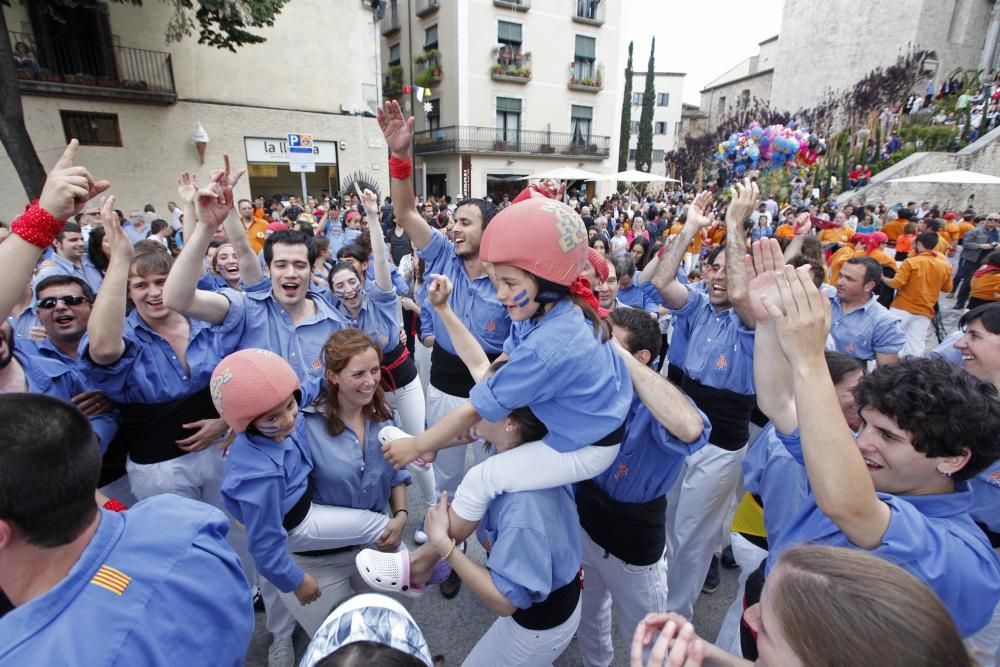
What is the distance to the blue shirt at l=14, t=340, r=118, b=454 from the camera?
2385 millimetres

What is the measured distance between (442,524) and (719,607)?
8.16 ft

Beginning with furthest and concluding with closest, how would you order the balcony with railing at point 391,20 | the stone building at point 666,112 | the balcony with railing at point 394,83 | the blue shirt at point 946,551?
the stone building at point 666,112, the balcony with railing at point 391,20, the balcony with railing at point 394,83, the blue shirt at point 946,551

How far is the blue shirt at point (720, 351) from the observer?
320 cm

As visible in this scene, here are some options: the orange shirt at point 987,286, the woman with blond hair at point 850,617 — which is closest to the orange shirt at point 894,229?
the orange shirt at point 987,286

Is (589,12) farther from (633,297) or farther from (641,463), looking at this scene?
(641,463)

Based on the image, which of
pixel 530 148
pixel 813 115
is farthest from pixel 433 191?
pixel 813 115

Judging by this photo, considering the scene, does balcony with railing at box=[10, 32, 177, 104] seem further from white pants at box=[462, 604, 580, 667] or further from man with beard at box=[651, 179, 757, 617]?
white pants at box=[462, 604, 580, 667]

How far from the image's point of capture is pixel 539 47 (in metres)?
27.5

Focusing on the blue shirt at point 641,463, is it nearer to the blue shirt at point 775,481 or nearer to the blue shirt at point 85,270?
the blue shirt at point 775,481

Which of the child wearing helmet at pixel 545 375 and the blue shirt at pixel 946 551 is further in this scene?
the child wearing helmet at pixel 545 375

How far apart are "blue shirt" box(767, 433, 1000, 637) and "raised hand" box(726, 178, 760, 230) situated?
1847mm

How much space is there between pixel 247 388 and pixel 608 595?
210cm

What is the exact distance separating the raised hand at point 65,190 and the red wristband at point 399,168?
5.31 ft

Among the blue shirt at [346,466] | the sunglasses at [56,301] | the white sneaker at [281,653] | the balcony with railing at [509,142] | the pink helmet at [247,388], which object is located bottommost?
the white sneaker at [281,653]
